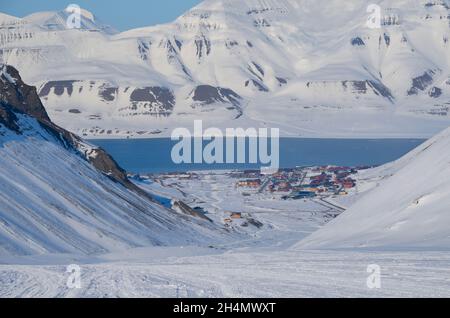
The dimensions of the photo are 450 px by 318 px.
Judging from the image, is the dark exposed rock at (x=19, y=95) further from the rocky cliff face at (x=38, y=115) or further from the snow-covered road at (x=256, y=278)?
the snow-covered road at (x=256, y=278)

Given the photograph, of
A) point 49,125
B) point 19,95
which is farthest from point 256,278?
point 19,95

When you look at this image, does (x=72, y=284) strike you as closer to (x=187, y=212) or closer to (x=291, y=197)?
(x=187, y=212)

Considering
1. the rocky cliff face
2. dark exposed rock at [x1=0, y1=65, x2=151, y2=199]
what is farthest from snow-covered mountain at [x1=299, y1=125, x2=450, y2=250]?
the rocky cliff face

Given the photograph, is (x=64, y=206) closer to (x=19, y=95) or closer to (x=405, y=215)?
(x=405, y=215)

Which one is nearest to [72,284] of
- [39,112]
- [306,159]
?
[39,112]

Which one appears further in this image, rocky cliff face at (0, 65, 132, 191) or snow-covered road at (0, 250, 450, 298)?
rocky cliff face at (0, 65, 132, 191)

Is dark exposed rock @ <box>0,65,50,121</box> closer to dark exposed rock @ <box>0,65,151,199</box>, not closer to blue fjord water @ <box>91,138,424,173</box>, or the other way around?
dark exposed rock @ <box>0,65,151,199</box>
